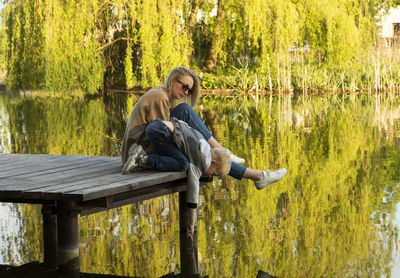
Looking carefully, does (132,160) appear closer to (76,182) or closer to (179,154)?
(179,154)

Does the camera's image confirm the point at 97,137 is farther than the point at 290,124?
No

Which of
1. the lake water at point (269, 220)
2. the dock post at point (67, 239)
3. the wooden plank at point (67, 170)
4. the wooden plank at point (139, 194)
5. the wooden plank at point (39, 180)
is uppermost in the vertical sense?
the wooden plank at point (39, 180)

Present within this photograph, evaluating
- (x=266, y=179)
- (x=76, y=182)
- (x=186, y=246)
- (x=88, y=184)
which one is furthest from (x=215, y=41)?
(x=88, y=184)

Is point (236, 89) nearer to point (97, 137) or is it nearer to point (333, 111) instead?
point (333, 111)

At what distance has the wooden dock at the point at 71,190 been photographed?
174 inches

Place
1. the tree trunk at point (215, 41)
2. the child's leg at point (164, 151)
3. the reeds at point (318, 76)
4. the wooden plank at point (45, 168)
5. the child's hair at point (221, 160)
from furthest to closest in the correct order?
1. the reeds at point (318, 76)
2. the tree trunk at point (215, 41)
3. the wooden plank at point (45, 168)
4. the child's hair at point (221, 160)
5. the child's leg at point (164, 151)

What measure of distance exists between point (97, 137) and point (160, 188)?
23.4 feet

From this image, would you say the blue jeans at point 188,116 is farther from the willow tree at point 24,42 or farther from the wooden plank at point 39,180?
the willow tree at point 24,42

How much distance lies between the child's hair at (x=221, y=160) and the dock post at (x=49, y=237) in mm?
1172

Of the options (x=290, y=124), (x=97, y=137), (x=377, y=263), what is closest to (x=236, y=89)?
(x=290, y=124)

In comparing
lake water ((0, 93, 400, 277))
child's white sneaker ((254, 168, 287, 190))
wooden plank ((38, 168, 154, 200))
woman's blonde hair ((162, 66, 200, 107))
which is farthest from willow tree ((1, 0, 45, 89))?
wooden plank ((38, 168, 154, 200))

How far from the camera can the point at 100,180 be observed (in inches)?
188

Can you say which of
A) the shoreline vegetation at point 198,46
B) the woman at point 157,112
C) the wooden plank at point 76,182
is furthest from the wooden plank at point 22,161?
the shoreline vegetation at point 198,46

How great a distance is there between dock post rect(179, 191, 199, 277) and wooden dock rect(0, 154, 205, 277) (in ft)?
0.04
